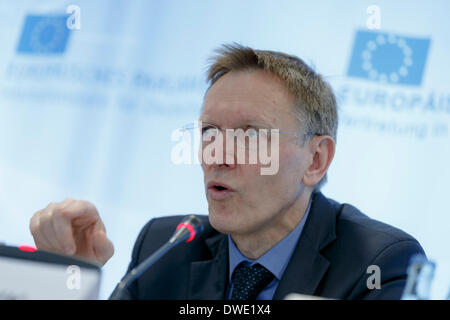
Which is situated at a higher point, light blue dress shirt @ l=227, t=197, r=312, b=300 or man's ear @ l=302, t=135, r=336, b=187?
man's ear @ l=302, t=135, r=336, b=187

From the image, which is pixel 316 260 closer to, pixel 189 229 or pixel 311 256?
pixel 311 256

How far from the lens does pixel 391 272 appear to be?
1312mm

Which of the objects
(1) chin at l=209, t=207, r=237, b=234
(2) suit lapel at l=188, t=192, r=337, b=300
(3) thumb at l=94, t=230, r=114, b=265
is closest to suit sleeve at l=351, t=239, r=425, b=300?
(2) suit lapel at l=188, t=192, r=337, b=300

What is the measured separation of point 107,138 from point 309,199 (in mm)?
1760

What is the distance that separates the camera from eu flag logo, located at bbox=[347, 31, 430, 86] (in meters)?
2.42

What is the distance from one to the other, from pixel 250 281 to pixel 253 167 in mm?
334

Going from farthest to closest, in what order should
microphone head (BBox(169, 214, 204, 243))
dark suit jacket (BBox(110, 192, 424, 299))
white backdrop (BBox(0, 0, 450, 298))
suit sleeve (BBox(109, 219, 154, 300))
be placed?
white backdrop (BBox(0, 0, 450, 298)) → suit sleeve (BBox(109, 219, 154, 300)) → dark suit jacket (BBox(110, 192, 424, 299)) → microphone head (BBox(169, 214, 204, 243))

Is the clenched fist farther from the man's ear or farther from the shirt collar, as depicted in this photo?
the man's ear

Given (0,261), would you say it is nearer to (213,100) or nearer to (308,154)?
(213,100)

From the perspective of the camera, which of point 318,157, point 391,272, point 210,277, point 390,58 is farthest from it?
point 390,58

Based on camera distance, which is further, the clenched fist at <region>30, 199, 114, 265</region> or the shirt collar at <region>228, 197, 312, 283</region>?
the shirt collar at <region>228, 197, 312, 283</region>

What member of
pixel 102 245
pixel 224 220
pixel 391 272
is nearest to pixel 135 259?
pixel 102 245

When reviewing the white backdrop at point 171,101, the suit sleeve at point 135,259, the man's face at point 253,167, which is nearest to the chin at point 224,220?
the man's face at point 253,167

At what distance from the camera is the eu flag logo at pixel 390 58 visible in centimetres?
242
